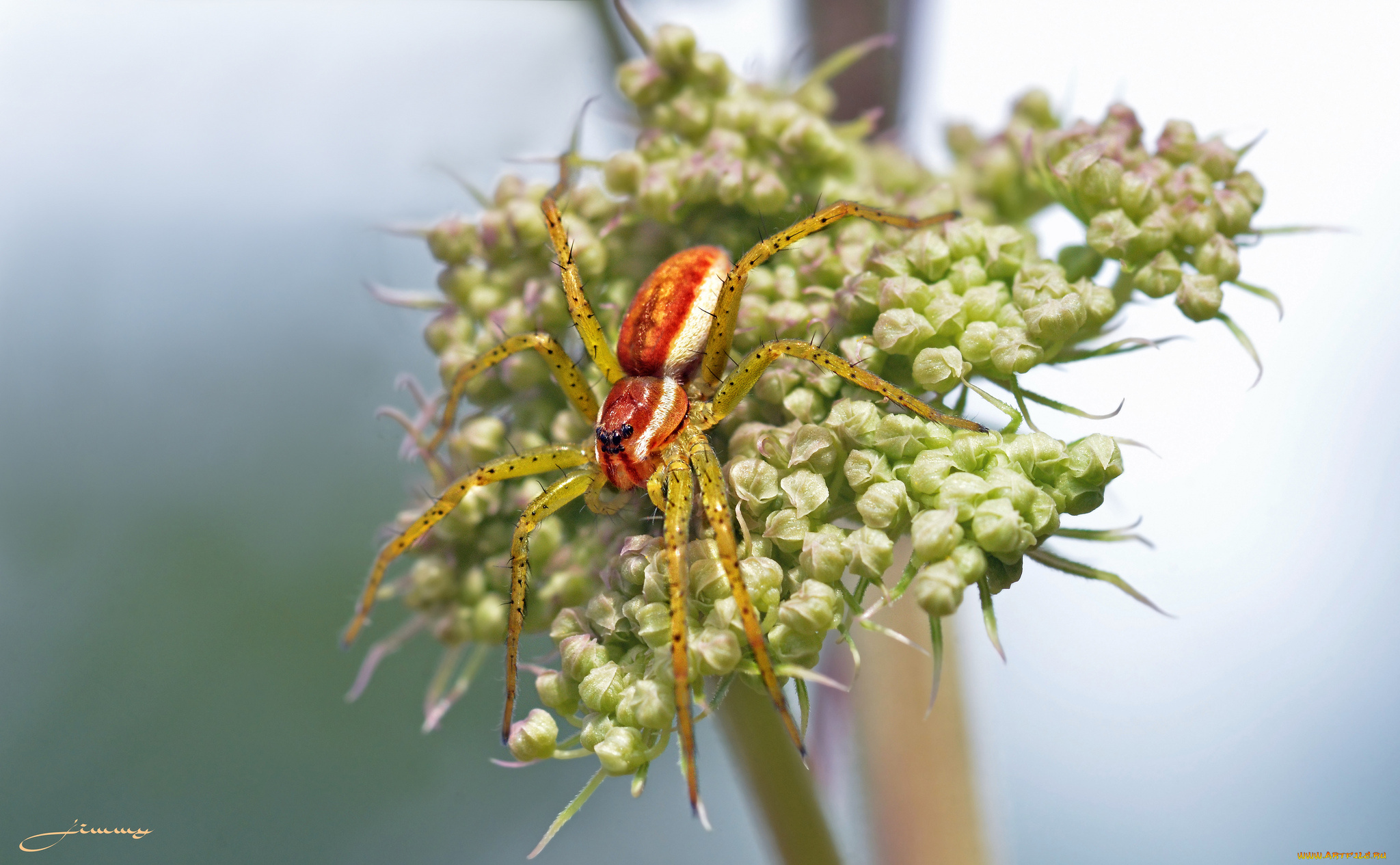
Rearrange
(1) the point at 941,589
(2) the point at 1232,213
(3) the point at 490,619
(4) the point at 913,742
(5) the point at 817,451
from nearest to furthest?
(1) the point at 941,589 < (5) the point at 817,451 < (2) the point at 1232,213 < (3) the point at 490,619 < (4) the point at 913,742

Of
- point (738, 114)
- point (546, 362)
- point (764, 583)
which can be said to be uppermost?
point (738, 114)

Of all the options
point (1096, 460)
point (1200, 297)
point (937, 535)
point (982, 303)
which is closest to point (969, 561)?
point (937, 535)

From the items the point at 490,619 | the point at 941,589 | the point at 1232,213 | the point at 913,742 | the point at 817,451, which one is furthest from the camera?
the point at 913,742

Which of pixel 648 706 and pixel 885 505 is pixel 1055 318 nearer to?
pixel 885 505

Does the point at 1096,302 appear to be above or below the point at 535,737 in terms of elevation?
above

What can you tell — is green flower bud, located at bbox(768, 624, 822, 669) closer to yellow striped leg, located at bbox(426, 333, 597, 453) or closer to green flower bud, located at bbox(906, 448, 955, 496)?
green flower bud, located at bbox(906, 448, 955, 496)

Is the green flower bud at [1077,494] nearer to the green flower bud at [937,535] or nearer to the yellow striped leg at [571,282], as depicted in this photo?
the green flower bud at [937,535]

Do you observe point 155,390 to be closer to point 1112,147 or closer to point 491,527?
point 491,527
